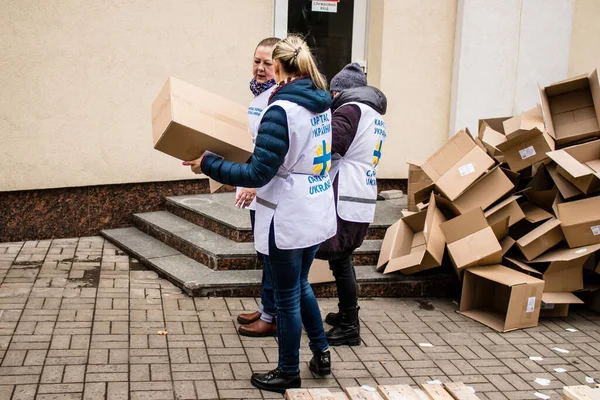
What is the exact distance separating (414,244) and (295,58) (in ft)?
8.60

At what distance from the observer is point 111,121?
687 centimetres

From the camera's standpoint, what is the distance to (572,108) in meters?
5.78

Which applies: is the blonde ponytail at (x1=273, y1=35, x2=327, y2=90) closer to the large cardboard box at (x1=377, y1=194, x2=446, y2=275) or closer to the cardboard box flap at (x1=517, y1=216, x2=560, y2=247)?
the large cardboard box at (x1=377, y1=194, x2=446, y2=275)

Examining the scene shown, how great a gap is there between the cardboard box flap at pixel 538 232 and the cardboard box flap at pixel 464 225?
1.12 feet

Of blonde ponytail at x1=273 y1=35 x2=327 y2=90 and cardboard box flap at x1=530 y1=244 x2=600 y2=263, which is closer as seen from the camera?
blonde ponytail at x1=273 y1=35 x2=327 y2=90

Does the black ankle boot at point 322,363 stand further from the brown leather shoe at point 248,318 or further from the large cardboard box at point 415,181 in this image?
the large cardboard box at point 415,181

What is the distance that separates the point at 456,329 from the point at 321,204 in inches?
74.7

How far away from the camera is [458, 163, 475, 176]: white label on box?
5.52 meters

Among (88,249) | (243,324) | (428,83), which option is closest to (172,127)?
(243,324)

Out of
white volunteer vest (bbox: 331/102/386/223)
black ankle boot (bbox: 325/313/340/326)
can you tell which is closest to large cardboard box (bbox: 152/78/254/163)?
white volunteer vest (bbox: 331/102/386/223)

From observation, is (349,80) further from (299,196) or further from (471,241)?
(471,241)

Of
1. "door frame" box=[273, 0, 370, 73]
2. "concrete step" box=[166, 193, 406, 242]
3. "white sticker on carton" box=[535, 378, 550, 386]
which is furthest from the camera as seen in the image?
"door frame" box=[273, 0, 370, 73]

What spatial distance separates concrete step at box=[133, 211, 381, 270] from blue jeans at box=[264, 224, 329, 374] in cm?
179

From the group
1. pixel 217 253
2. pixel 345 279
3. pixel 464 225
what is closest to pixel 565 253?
pixel 464 225
